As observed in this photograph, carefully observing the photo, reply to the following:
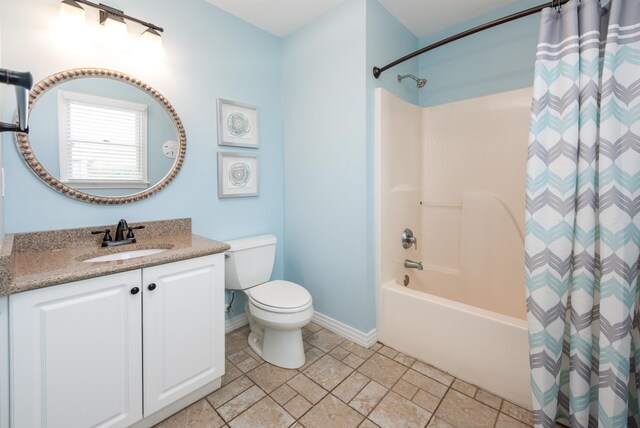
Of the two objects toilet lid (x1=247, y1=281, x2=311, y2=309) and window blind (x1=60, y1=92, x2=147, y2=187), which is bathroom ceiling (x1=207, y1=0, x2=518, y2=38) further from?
toilet lid (x1=247, y1=281, x2=311, y2=309)

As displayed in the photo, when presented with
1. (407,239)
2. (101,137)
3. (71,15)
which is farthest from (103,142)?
(407,239)

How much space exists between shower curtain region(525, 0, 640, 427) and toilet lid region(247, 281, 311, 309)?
3.83 ft

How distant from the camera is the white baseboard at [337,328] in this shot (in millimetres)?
1998

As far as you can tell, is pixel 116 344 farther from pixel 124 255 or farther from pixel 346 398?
pixel 346 398

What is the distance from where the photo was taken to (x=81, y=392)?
1.10 meters

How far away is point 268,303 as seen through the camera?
1703 mm

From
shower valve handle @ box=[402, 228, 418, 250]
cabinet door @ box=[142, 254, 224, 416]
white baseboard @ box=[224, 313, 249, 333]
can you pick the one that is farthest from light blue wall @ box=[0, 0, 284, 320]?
shower valve handle @ box=[402, 228, 418, 250]

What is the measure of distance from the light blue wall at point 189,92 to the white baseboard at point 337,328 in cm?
47

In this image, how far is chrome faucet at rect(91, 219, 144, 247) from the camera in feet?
5.01

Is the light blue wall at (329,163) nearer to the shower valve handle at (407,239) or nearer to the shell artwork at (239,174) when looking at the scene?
the shell artwork at (239,174)

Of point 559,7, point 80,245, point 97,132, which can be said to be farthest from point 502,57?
point 80,245

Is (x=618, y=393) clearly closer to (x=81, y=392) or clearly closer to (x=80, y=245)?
(x=81, y=392)

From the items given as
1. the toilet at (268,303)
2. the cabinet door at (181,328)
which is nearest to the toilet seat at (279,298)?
the toilet at (268,303)

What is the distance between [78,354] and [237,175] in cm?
140
